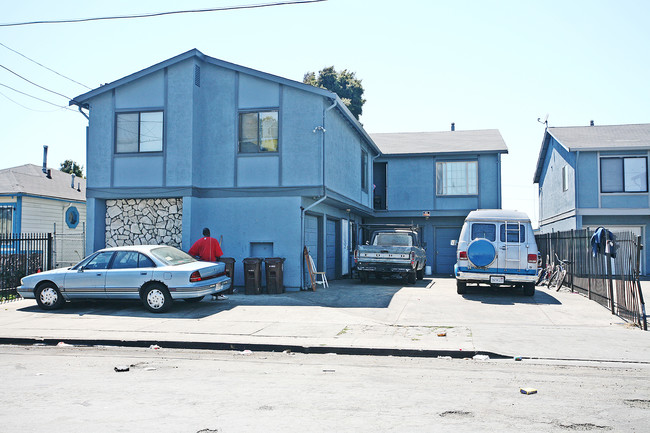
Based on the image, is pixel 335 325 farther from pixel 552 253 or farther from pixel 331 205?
pixel 552 253

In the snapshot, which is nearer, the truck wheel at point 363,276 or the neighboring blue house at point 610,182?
the truck wheel at point 363,276

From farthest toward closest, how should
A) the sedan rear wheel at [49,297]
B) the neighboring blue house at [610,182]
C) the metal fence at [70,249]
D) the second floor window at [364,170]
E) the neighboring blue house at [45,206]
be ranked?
the metal fence at [70,249] < the second floor window at [364,170] < the neighboring blue house at [610,182] < the neighboring blue house at [45,206] < the sedan rear wheel at [49,297]

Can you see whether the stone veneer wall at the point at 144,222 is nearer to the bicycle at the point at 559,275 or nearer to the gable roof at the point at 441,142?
the bicycle at the point at 559,275

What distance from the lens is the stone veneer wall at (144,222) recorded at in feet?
55.1

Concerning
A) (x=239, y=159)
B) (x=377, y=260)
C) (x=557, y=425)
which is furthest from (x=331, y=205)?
(x=557, y=425)

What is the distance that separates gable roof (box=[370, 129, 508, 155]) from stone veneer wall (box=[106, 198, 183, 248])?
43.3 ft

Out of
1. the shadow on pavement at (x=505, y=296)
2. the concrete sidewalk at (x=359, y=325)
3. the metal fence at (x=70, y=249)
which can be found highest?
the metal fence at (x=70, y=249)

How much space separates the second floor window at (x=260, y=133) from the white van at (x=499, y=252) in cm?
636

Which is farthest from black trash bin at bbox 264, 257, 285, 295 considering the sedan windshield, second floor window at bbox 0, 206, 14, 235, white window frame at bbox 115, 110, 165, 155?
second floor window at bbox 0, 206, 14, 235

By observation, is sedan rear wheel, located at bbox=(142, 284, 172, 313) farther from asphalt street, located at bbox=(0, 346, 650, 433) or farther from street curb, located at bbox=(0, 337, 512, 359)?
asphalt street, located at bbox=(0, 346, 650, 433)

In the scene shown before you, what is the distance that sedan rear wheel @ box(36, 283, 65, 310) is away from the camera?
1300 centimetres

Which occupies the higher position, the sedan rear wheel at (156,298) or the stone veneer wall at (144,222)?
the stone veneer wall at (144,222)

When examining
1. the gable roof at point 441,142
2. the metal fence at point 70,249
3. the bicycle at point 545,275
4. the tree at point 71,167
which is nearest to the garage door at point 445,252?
the gable roof at point 441,142

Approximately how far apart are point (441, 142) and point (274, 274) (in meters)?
15.5
